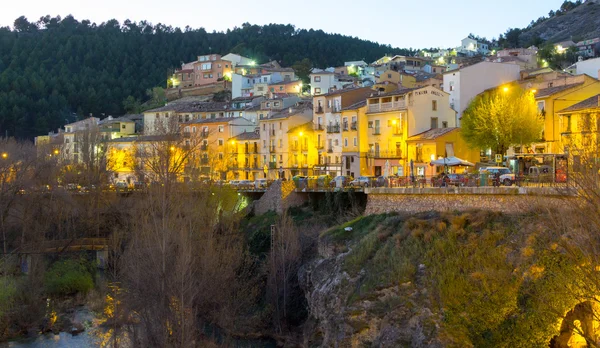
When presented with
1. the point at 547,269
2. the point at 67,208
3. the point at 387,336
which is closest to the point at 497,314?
the point at 547,269

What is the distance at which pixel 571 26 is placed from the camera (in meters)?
157

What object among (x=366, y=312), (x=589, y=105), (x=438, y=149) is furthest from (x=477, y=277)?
(x=438, y=149)

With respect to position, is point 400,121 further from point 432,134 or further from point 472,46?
point 472,46

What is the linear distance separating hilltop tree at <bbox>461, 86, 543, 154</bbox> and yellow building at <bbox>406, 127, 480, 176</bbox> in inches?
58.3

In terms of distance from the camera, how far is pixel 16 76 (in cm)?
12419

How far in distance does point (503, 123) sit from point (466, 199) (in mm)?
17383

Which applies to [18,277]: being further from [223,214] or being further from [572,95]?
[572,95]

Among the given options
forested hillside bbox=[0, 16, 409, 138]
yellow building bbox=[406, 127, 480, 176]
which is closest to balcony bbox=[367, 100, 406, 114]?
yellow building bbox=[406, 127, 480, 176]

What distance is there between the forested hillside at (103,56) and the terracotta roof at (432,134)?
2881 inches

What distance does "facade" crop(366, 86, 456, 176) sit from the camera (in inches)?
2179

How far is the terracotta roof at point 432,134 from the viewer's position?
51.9 meters

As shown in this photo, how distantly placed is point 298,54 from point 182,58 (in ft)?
82.8

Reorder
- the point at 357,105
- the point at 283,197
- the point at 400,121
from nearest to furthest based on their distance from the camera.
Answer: the point at 283,197 < the point at 400,121 < the point at 357,105

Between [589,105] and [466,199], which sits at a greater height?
[589,105]
